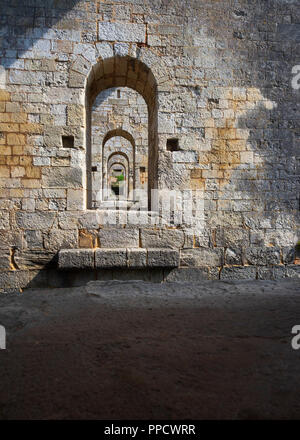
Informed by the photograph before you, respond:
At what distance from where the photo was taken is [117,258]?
3.76 m

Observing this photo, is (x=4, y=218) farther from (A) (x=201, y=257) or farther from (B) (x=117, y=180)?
(B) (x=117, y=180)

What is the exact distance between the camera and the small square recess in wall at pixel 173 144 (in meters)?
4.05

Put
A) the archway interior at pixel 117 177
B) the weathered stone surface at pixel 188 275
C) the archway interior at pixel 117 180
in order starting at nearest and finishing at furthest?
the weathered stone surface at pixel 188 275 < the archway interior at pixel 117 177 < the archway interior at pixel 117 180

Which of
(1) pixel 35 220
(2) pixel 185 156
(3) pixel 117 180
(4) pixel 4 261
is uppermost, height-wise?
(3) pixel 117 180

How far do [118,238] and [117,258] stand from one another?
0.32 meters

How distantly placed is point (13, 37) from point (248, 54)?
3.29 meters

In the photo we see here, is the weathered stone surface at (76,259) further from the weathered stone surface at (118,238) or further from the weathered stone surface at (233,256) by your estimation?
the weathered stone surface at (233,256)

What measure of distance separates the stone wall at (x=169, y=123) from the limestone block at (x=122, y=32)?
14 millimetres

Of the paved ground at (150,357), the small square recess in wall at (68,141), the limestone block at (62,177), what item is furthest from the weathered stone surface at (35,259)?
the small square recess in wall at (68,141)

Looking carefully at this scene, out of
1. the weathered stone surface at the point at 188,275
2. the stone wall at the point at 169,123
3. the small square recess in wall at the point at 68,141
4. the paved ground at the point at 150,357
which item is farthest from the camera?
the weathered stone surface at the point at 188,275

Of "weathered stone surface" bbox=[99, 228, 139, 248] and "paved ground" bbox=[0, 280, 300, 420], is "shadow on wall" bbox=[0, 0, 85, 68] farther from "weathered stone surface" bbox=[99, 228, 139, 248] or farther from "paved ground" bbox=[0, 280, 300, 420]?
"paved ground" bbox=[0, 280, 300, 420]

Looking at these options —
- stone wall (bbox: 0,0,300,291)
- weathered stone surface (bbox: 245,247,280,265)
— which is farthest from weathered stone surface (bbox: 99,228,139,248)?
weathered stone surface (bbox: 245,247,280,265)

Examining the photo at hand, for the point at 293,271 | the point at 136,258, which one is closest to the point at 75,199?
the point at 136,258
